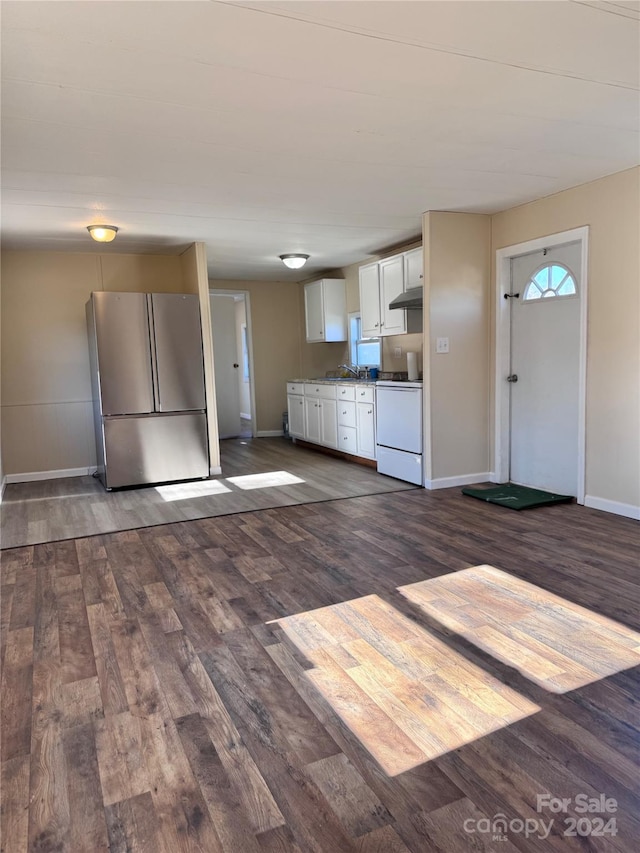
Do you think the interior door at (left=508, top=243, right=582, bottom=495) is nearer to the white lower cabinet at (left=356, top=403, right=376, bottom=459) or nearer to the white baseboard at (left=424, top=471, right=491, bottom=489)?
the white baseboard at (left=424, top=471, right=491, bottom=489)

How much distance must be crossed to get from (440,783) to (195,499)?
3600 mm

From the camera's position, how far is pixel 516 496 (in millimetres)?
4531

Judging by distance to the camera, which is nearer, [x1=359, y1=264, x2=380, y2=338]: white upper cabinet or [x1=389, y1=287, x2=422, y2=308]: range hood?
[x1=389, y1=287, x2=422, y2=308]: range hood

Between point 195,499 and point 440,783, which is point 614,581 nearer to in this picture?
point 440,783

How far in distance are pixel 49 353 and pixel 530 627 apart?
5368 mm

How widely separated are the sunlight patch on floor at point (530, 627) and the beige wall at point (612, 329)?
152cm

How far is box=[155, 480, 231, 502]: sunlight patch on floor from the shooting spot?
4973mm

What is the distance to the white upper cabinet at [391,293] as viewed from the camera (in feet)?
19.0

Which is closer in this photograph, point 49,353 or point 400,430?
point 400,430

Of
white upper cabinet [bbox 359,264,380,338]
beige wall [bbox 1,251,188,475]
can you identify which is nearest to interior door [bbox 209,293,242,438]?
beige wall [bbox 1,251,188,475]

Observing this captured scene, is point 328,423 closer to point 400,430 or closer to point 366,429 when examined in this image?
point 366,429

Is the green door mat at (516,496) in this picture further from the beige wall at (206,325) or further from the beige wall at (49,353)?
the beige wall at (49,353)

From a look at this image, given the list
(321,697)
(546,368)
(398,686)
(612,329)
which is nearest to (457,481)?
(546,368)

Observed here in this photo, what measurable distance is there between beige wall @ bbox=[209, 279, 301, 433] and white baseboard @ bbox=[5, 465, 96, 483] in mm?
2888
